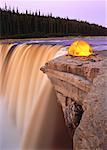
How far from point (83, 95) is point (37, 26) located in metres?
0.81

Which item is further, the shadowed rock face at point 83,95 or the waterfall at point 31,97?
the waterfall at point 31,97

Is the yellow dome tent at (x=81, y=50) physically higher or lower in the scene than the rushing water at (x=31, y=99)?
higher

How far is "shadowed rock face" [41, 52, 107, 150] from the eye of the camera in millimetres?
986

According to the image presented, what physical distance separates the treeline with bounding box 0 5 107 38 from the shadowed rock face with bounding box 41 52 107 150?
0.26m

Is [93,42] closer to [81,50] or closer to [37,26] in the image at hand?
[81,50]

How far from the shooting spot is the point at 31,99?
6.16ft

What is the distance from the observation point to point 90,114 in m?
1.03

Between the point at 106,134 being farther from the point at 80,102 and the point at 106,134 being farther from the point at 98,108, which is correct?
the point at 80,102

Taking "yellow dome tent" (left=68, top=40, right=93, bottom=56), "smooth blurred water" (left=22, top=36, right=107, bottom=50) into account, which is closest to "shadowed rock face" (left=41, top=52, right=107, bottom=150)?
"yellow dome tent" (left=68, top=40, right=93, bottom=56)

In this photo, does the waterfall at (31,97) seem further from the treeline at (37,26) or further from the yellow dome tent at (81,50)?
the yellow dome tent at (81,50)

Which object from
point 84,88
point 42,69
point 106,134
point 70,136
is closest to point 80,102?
point 84,88

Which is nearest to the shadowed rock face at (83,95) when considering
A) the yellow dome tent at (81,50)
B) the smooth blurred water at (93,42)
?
the yellow dome tent at (81,50)

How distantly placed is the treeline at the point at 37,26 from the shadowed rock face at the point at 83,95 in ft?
0.86

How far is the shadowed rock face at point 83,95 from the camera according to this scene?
0.99 meters
